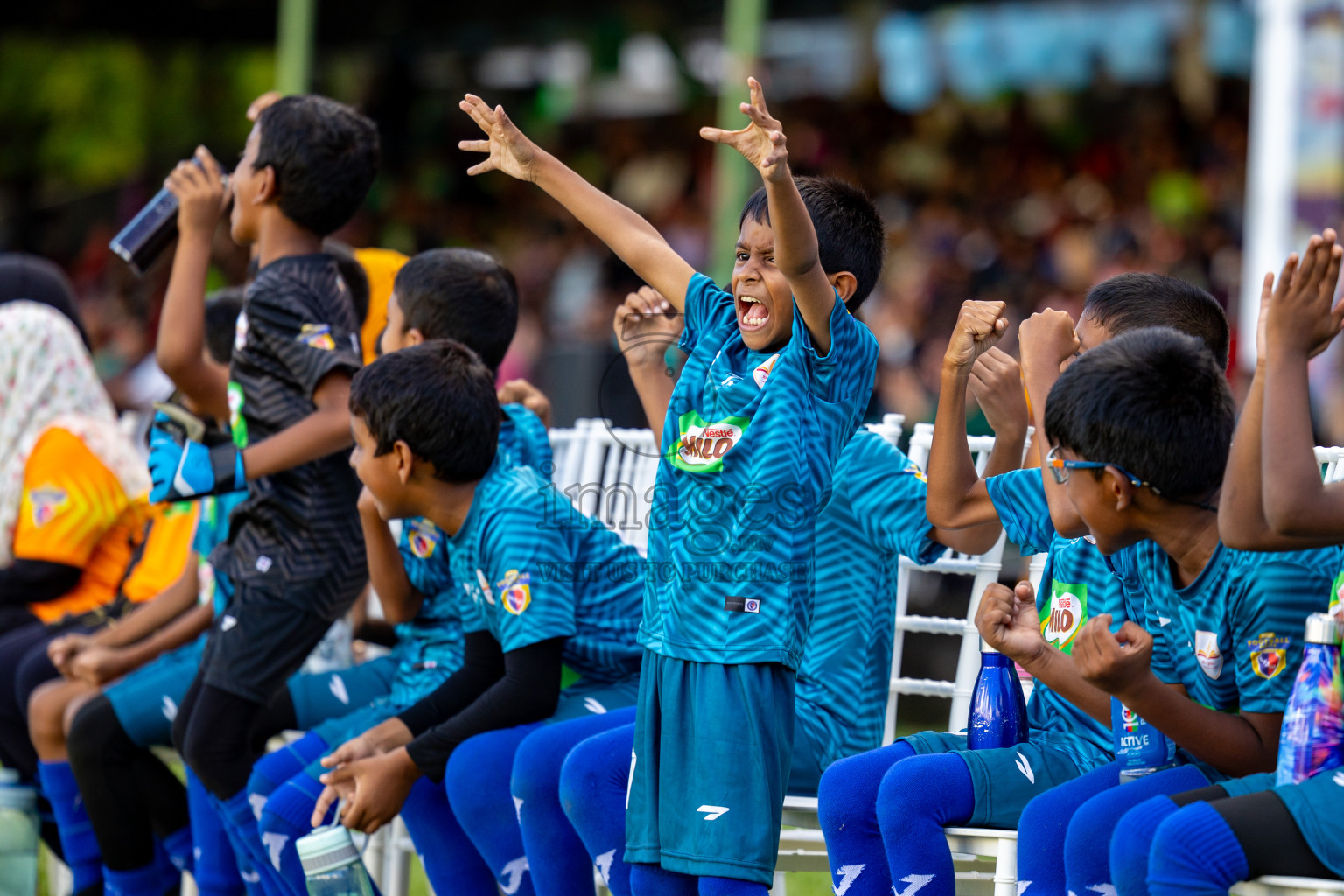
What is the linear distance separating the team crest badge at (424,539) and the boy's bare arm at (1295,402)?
1.68 m

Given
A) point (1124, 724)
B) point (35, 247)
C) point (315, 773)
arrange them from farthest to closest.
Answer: point (35, 247)
point (315, 773)
point (1124, 724)

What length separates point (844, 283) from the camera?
2.45 metres

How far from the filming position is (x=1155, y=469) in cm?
208

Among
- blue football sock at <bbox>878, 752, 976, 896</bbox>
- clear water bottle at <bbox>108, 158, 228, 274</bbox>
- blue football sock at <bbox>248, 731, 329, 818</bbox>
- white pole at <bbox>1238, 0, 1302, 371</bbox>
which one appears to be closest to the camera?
blue football sock at <bbox>878, 752, 976, 896</bbox>

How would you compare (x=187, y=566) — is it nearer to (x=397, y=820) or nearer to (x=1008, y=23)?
(x=397, y=820)

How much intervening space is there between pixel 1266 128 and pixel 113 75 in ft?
31.2

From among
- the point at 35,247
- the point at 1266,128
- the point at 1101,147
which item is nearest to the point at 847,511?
the point at 1266,128

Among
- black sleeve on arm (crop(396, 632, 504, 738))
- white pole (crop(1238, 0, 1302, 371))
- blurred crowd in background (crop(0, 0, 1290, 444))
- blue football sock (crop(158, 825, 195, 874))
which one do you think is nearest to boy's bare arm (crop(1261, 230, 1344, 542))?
black sleeve on arm (crop(396, 632, 504, 738))

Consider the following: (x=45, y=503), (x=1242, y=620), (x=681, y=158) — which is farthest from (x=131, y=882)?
(x=681, y=158)

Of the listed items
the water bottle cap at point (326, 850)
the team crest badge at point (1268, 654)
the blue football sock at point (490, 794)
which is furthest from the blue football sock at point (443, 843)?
the team crest badge at point (1268, 654)

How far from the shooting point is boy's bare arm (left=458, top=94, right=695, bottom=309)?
2439 mm

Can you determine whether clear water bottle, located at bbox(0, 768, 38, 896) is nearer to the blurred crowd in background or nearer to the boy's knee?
the boy's knee

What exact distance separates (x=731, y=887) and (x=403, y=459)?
1.02 m

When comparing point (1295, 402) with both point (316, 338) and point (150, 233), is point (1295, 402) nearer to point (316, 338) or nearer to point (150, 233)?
point (316, 338)
